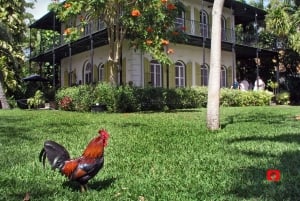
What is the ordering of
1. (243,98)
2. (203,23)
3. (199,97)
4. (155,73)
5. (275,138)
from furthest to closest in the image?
(203,23), (155,73), (243,98), (199,97), (275,138)

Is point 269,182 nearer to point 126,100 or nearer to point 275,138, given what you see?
point 275,138

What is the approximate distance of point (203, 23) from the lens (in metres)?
26.3

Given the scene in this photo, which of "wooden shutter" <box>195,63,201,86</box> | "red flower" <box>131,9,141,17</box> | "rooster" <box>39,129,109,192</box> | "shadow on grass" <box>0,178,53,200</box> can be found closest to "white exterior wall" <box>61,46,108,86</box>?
"wooden shutter" <box>195,63,201,86</box>

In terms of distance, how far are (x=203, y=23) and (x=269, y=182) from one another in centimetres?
2284

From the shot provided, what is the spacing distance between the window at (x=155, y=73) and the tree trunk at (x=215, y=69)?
1396cm

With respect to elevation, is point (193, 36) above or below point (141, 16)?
above

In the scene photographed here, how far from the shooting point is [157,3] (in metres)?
14.9

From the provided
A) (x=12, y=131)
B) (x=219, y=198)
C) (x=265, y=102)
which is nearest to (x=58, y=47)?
(x=265, y=102)

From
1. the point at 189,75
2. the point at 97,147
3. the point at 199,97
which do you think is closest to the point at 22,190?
the point at 97,147

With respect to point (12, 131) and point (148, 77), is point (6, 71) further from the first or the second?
point (12, 131)

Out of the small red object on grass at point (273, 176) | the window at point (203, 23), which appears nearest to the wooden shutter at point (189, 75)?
the window at point (203, 23)

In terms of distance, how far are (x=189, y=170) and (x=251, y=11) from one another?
25313mm

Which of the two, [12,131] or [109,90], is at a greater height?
[109,90]

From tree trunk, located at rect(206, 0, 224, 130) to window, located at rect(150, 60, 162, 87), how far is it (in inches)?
550
